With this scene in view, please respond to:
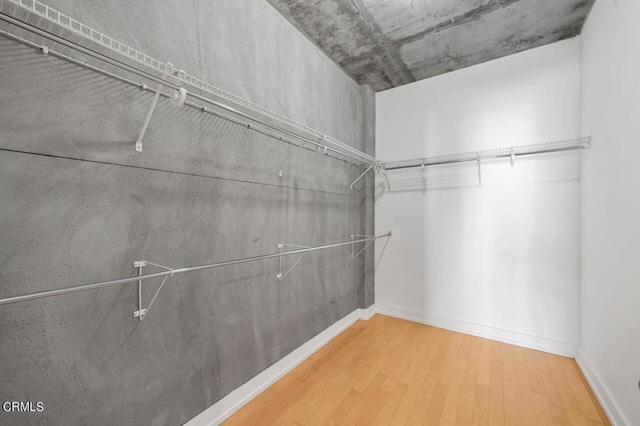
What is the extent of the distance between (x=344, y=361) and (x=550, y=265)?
196 cm

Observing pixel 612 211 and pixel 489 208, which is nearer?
pixel 612 211

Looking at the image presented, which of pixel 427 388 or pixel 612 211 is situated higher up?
pixel 612 211

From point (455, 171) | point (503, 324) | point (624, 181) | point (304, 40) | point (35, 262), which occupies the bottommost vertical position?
point (503, 324)

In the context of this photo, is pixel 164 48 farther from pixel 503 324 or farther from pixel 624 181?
pixel 503 324

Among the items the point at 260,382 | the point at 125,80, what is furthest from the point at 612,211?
the point at 125,80

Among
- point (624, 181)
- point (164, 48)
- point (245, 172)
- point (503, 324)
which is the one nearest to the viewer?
point (164, 48)

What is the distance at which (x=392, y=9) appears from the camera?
1.91 m

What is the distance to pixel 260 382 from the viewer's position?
5.58ft

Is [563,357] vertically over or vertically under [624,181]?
under

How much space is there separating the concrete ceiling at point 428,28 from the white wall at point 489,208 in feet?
0.74

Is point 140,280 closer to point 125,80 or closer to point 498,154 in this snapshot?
point 125,80

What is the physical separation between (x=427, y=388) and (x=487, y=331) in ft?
3.77

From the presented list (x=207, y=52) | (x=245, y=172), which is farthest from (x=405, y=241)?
(x=207, y=52)

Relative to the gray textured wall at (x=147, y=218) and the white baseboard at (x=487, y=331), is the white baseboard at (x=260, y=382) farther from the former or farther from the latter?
the white baseboard at (x=487, y=331)
